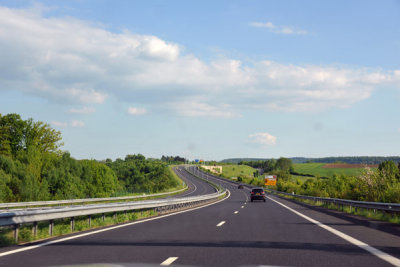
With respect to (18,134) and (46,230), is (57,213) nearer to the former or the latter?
(46,230)

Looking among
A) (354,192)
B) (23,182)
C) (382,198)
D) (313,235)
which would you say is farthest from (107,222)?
(23,182)

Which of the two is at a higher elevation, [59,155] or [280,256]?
[59,155]

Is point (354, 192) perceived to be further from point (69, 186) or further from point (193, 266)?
point (69, 186)

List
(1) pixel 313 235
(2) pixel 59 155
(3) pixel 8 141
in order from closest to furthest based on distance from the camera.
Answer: (1) pixel 313 235 → (3) pixel 8 141 → (2) pixel 59 155

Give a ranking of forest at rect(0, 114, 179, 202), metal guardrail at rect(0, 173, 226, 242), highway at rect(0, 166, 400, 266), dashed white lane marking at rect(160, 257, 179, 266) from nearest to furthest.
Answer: dashed white lane marking at rect(160, 257, 179, 266) < highway at rect(0, 166, 400, 266) < metal guardrail at rect(0, 173, 226, 242) < forest at rect(0, 114, 179, 202)

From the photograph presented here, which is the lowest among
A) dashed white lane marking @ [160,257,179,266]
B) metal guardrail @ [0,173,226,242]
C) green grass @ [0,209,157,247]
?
green grass @ [0,209,157,247]

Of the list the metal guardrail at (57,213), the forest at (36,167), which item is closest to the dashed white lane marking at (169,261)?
the metal guardrail at (57,213)

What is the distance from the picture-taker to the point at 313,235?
1204cm

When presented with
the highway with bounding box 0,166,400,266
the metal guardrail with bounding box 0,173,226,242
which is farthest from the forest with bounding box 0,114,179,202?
the highway with bounding box 0,166,400,266

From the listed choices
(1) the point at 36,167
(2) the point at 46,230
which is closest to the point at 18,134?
(1) the point at 36,167

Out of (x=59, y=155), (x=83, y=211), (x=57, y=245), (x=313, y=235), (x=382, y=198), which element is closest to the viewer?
(x=57, y=245)

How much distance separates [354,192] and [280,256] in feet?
78.5

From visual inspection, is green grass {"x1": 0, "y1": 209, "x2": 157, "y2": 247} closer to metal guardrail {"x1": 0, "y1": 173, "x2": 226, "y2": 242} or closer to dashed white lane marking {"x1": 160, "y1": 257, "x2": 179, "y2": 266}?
metal guardrail {"x1": 0, "y1": 173, "x2": 226, "y2": 242}

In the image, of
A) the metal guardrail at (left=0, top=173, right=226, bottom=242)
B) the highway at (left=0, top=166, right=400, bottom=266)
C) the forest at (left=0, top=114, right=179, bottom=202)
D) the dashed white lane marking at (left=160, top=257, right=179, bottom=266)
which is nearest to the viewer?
the dashed white lane marking at (left=160, top=257, right=179, bottom=266)
